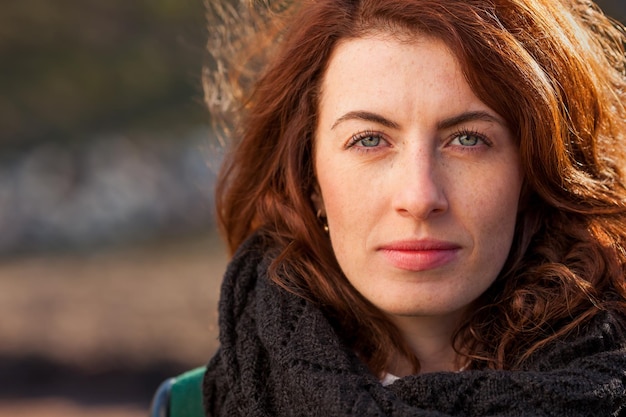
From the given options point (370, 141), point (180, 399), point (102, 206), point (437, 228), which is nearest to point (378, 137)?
point (370, 141)

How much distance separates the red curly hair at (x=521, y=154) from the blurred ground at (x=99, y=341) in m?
3.98

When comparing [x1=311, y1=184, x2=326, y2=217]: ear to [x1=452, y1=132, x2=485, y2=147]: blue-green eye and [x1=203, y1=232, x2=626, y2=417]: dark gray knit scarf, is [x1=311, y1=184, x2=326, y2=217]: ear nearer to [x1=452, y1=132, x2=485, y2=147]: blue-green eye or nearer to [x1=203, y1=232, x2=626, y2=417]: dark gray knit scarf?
[x1=203, y1=232, x2=626, y2=417]: dark gray knit scarf

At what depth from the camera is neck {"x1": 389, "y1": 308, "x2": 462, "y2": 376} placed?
2.39 meters

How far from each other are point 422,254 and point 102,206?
9232 millimetres

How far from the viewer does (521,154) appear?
88.8 inches

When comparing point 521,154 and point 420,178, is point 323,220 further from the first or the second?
point 521,154

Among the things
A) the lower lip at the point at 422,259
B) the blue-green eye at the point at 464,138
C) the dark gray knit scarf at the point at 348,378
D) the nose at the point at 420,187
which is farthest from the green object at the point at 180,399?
the blue-green eye at the point at 464,138

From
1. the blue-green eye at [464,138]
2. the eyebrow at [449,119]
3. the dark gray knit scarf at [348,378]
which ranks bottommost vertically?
the dark gray knit scarf at [348,378]

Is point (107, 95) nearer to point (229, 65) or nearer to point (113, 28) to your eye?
point (113, 28)

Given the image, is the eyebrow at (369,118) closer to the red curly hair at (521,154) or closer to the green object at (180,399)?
the red curly hair at (521,154)

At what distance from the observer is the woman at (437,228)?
2.17 m

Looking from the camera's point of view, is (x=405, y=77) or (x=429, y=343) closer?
(x=405, y=77)

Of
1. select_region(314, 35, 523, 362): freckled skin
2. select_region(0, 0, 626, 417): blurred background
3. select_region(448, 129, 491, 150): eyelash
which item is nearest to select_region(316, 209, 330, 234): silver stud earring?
select_region(314, 35, 523, 362): freckled skin

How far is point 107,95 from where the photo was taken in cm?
1584
